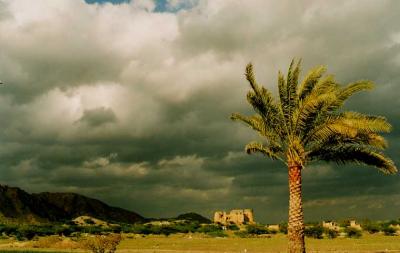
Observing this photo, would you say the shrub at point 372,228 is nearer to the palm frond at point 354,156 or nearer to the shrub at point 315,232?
the shrub at point 315,232

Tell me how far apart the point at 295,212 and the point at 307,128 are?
14.4 ft

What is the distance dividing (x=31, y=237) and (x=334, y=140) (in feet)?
406

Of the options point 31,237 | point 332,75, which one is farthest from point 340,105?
point 31,237

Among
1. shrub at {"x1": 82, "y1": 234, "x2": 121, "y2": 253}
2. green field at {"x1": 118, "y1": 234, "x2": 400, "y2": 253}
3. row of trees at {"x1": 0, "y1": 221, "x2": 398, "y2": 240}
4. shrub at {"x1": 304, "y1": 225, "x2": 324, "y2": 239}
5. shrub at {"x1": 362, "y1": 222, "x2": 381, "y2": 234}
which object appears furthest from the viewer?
shrub at {"x1": 362, "y1": 222, "x2": 381, "y2": 234}

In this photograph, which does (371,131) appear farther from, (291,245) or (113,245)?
(113,245)

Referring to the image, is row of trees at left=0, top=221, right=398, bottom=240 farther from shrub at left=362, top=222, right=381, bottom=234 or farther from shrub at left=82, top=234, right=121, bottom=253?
shrub at left=82, top=234, right=121, bottom=253

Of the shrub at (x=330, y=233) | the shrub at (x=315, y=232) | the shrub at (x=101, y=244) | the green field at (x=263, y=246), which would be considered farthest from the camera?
the shrub at (x=330, y=233)

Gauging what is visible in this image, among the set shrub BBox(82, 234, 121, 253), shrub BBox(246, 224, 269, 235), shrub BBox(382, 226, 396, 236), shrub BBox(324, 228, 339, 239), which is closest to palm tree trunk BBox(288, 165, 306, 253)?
shrub BBox(82, 234, 121, 253)

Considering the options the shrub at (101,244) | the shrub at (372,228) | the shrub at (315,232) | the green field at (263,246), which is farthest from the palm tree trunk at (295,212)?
the shrub at (372,228)

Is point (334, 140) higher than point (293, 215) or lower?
higher

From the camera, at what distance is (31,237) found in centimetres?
13162

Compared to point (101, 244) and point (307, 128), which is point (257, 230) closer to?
point (101, 244)

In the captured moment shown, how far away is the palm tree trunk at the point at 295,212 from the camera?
76.8 feet

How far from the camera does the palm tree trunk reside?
2341 cm
